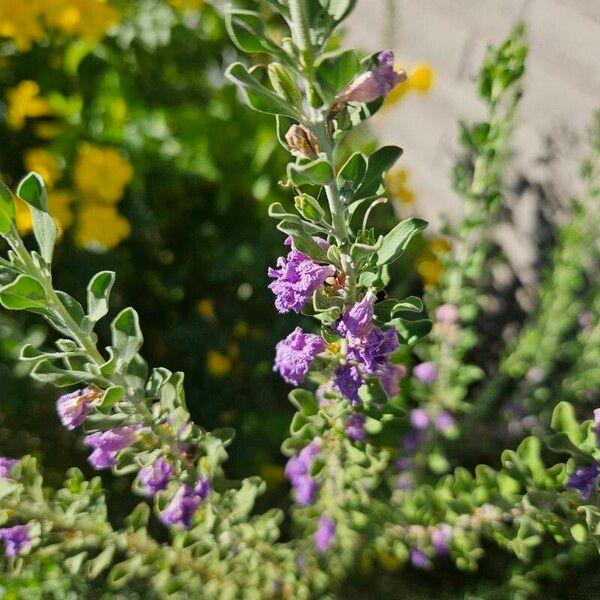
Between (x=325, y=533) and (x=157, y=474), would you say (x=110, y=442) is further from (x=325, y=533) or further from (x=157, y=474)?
(x=325, y=533)

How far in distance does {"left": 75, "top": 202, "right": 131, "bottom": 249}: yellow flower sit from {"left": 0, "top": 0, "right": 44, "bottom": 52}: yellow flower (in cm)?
46

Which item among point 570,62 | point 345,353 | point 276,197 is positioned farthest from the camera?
point 276,197

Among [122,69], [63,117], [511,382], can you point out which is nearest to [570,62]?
[511,382]

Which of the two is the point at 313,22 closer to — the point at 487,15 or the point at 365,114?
the point at 365,114

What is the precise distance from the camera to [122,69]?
1835mm

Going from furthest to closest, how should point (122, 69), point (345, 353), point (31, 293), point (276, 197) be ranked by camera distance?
1. point (122, 69)
2. point (276, 197)
3. point (345, 353)
4. point (31, 293)

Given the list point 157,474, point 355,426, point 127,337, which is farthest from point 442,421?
point 127,337

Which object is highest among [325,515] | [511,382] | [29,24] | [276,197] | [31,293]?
[29,24]

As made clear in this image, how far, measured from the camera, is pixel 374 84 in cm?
51

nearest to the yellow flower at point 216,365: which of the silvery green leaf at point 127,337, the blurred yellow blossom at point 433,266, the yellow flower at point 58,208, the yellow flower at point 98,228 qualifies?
the yellow flower at point 98,228

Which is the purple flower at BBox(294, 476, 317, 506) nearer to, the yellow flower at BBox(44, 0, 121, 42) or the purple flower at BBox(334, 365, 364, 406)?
the purple flower at BBox(334, 365, 364, 406)

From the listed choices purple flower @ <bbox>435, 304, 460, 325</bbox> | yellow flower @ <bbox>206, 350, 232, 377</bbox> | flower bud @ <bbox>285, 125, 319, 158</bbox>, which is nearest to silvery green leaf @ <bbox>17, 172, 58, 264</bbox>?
flower bud @ <bbox>285, 125, 319, 158</bbox>

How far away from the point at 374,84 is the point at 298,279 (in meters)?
0.19

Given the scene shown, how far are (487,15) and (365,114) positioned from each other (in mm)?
1274
